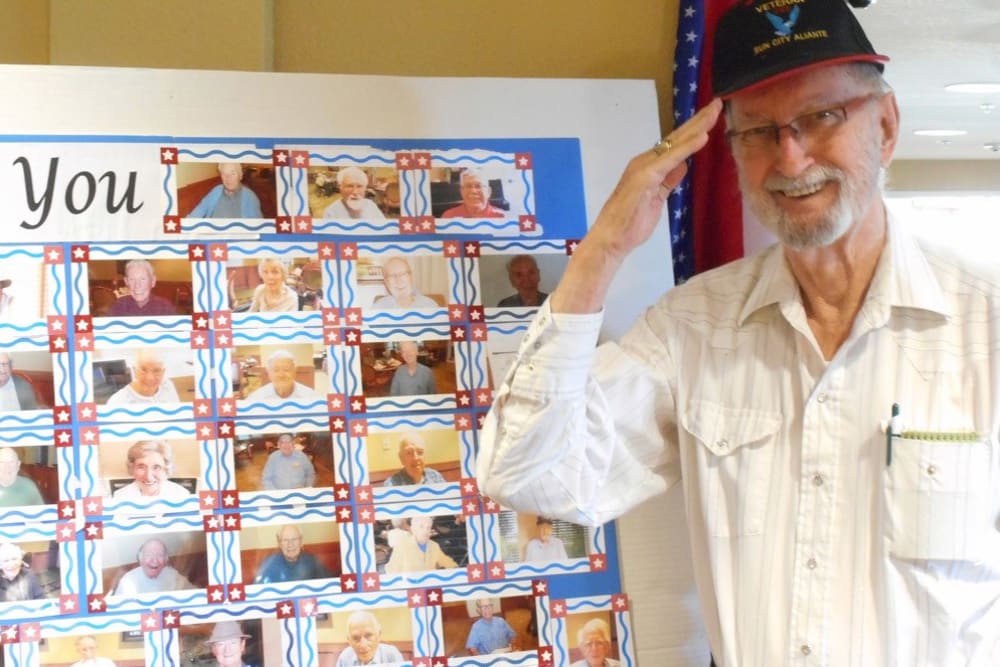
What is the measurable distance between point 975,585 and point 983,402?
24 cm

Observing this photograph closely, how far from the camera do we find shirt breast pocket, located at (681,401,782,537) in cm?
150

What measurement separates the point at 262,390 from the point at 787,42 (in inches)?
37.1

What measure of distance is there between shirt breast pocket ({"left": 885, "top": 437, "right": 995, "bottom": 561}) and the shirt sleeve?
361 mm

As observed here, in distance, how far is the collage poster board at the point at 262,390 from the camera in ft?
5.31

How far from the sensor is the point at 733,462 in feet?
5.02

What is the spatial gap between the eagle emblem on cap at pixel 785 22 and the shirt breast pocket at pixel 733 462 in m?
0.53

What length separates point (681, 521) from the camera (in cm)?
181

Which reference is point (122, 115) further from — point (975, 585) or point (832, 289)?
point (975, 585)

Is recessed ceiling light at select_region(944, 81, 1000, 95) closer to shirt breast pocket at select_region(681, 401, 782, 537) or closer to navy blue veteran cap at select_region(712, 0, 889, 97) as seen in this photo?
navy blue veteran cap at select_region(712, 0, 889, 97)

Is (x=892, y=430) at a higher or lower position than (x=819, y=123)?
lower

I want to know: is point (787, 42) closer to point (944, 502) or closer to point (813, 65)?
point (813, 65)

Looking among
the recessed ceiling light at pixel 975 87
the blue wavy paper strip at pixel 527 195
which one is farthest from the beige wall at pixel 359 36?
the recessed ceiling light at pixel 975 87

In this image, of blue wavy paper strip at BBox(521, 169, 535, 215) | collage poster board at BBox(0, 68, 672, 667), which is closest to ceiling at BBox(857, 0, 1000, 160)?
blue wavy paper strip at BBox(521, 169, 535, 215)

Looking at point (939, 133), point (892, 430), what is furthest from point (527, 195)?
point (939, 133)
